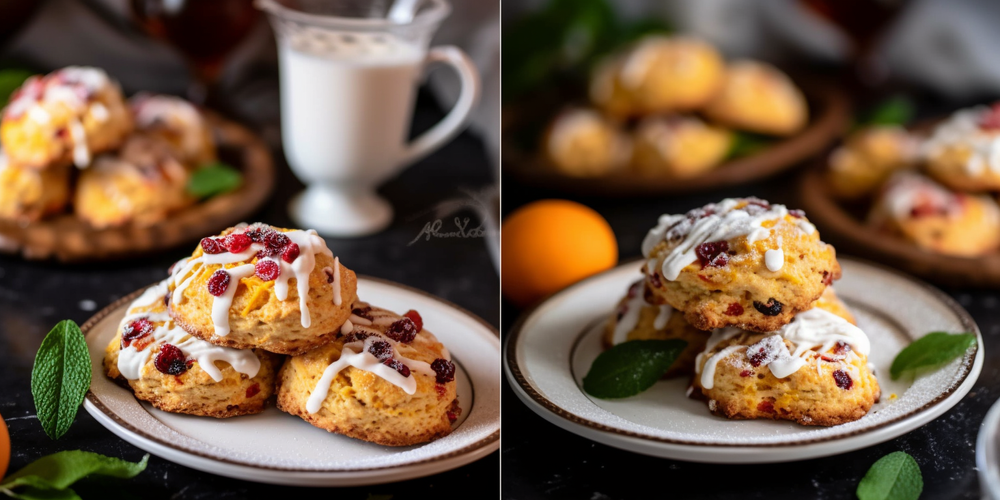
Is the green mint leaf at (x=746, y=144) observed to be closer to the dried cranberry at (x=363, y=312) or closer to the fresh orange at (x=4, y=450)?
the dried cranberry at (x=363, y=312)

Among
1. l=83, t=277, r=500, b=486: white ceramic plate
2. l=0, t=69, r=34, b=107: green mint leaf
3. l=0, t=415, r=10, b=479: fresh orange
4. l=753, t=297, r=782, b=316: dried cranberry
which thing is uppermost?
l=753, t=297, r=782, b=316: dried cranberry

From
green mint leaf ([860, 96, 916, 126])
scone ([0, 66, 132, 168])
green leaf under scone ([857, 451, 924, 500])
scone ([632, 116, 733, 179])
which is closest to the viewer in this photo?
green leaf under scone ([857, 451, 924, 500])

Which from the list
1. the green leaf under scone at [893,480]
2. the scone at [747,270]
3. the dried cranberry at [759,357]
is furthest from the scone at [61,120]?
the green leaf under scone at [893,480]

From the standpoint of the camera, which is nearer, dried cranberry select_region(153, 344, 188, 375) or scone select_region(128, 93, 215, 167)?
dried cranberry select_region(153, 344, 188, 375)

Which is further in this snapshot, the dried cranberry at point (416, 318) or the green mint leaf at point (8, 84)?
the green mint leaf at point (8, 84)

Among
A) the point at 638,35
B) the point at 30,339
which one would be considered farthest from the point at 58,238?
the point at 638,35

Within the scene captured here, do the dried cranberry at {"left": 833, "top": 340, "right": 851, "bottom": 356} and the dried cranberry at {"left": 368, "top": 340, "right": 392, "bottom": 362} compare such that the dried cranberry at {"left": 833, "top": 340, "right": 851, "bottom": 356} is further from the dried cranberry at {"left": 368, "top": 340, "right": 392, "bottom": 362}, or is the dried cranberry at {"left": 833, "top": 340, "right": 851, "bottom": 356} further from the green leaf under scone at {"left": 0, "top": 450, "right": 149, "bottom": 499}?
the green leaf under scone at {"left": 0, "top": 450, "right": 149, "bottom": 499}

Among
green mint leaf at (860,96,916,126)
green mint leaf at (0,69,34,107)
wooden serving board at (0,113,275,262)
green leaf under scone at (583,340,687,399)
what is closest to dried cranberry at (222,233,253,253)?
wooden serving board at (0,113,275,262)

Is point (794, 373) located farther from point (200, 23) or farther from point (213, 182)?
point (200, 23)
